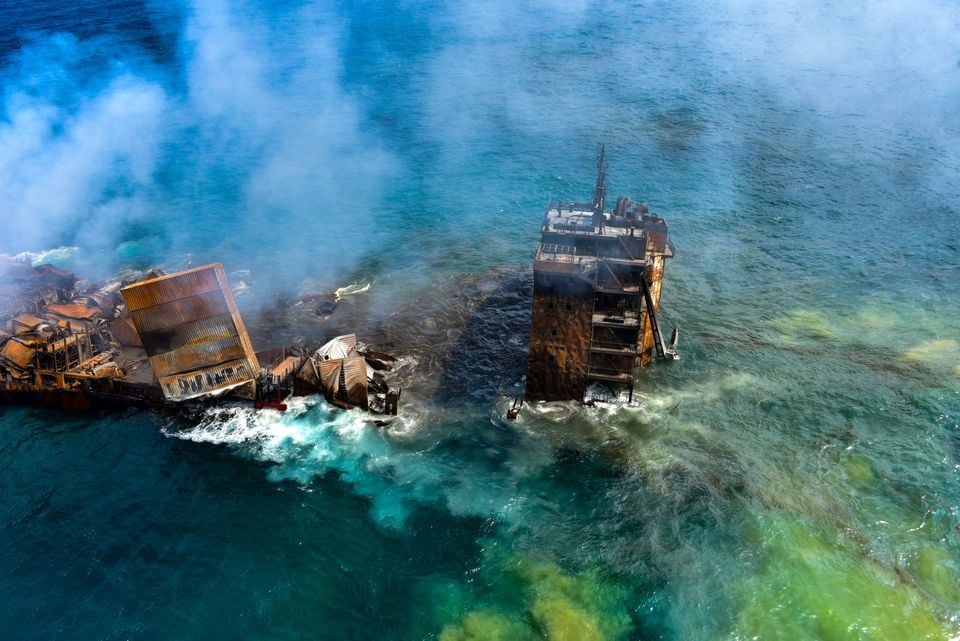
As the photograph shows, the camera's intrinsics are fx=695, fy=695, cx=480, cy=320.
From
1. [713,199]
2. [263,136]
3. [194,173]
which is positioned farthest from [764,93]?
[194,173]

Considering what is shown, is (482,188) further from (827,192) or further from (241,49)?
(241,49)

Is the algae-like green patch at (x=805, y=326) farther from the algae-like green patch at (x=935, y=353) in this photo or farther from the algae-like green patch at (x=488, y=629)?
the algae-like green patch at (x=488, y=629)

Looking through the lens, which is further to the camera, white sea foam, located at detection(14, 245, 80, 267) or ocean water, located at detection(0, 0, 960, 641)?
white sea foam, located at detection(14, 245, 80, 267)

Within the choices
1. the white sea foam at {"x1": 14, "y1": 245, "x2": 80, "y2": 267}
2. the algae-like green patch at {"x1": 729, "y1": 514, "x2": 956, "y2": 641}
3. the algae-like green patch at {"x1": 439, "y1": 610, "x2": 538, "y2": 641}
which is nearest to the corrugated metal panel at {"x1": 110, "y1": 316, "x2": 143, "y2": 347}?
the white sea foam at {"x1": 14, "y1": 245, "x2": 80, "y2": 267}

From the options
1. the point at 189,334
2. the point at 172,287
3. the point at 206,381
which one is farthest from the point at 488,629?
the point at 172,287

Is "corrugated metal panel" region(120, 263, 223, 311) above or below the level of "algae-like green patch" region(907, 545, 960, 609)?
above

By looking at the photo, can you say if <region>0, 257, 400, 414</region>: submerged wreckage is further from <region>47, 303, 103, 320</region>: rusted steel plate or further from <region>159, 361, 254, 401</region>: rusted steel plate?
<region>47, 303, 103, 320</region>: rusted steel plate
